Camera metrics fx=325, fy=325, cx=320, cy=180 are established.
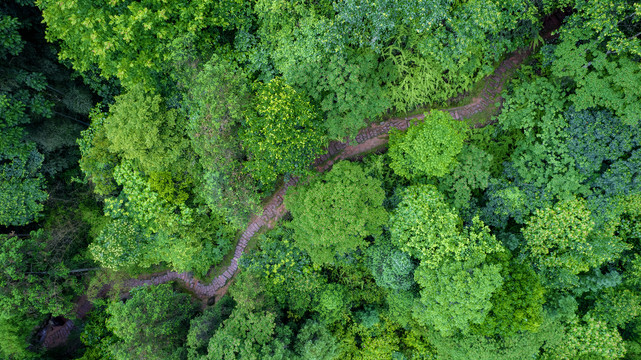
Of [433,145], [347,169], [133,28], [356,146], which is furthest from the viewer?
[356,146]

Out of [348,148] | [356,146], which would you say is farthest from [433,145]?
[348,148]

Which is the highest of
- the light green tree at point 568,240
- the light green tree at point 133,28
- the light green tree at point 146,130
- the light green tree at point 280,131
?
the light green tree at point 133,28

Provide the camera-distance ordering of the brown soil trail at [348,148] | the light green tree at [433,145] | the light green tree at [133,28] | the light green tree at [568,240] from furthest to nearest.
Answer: the brown soil trail at [348,148]
the light green tree at [433,145]
the light green tree at [568,240]
the light green tree at [133,28]

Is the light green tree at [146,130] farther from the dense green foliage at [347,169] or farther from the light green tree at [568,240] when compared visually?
the light green tree at [568,240]

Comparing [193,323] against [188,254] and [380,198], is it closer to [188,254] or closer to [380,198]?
[188,254]

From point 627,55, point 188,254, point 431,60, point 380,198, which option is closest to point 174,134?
point 188,254

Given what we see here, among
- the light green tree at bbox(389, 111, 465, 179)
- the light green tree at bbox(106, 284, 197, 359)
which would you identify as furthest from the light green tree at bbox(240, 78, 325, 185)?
the light green tree at bbox(106, 284, 197, 359)

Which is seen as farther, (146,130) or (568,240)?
(146,130)

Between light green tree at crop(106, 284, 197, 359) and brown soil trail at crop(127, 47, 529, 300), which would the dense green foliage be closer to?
light green tree at crop(106, 284, 197, 359)

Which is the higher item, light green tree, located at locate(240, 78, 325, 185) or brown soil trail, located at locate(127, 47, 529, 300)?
light green tree, located at locate(240, 78, 325, 185)

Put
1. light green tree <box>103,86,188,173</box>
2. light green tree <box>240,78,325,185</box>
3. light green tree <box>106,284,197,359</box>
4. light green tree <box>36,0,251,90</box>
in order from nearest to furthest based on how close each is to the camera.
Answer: light green tree <box>36,0,251,90</box> < light green tree <box>240,78,325,185</box> < light green tree <box>103,86,188,173</box> < light green tree <box>106,284,197,359</box>

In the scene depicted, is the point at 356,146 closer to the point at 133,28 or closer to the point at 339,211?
the point at 339,211

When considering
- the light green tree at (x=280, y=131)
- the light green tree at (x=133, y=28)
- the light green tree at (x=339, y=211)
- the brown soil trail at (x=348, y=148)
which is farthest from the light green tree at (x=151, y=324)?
the light green tree at (x=133, y=28)
